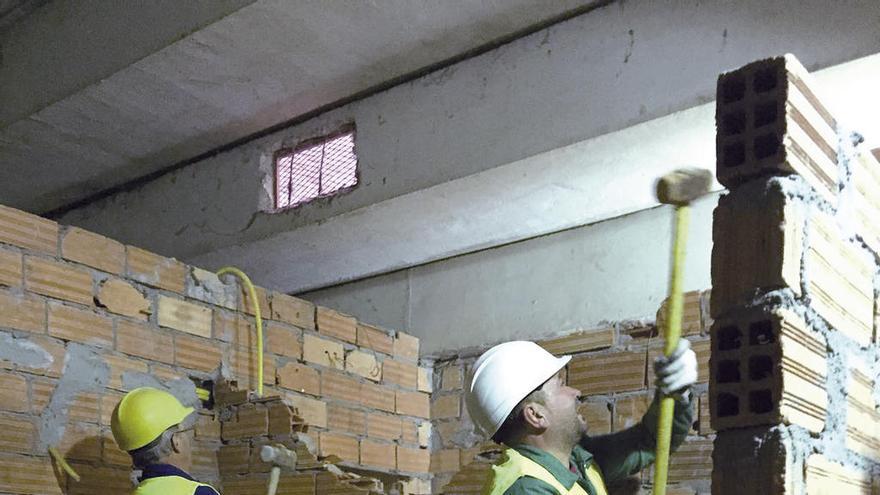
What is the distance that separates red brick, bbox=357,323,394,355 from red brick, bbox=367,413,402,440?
0.83 ft

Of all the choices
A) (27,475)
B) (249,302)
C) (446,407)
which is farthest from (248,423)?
(446,407)

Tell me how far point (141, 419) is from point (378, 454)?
133 cm

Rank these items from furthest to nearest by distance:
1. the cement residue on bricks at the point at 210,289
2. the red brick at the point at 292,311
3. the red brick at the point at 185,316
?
the red brick at the point at 292,311 < the cement residue on bricks at the point at 210,289 < the red brick at the point at 185,316

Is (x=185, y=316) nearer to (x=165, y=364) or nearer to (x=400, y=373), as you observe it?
(x=165, y=364)

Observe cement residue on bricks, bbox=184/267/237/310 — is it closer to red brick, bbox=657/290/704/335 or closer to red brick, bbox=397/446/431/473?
red brick, bbox=397/446/431/473

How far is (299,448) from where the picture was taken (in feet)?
11.3

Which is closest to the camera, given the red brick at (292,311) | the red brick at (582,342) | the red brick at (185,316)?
the red brick at (185,316)

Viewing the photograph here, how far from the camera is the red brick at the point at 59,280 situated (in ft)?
9.64

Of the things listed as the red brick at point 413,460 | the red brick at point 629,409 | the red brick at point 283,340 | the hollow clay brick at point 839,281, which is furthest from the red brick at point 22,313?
the hollow clay brick at point 839,281

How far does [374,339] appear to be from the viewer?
399 cm

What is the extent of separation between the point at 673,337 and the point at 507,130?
1460 millimetres

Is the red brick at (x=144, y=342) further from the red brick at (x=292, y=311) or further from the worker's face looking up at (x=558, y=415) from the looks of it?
the worker's face looking up at (x=558, y=415)

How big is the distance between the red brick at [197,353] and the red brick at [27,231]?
515mm

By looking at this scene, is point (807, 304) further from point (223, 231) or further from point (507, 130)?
point (223, 231)
